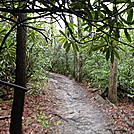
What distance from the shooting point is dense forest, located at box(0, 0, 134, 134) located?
3.44ft

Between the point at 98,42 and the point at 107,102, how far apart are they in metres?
6.68

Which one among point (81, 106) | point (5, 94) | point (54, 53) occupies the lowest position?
point (81, 106)

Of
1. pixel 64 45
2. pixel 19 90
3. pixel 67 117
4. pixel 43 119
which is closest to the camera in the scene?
pixel 64 45

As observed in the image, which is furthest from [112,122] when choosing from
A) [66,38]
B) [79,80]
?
[79,80]

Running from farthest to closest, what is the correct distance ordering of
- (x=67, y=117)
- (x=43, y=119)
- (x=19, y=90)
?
1. (x=67, y=117)
2. (x=43, y=119)
3. (x=19, y=90)

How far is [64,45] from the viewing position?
5.33ft

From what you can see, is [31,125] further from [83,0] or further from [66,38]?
[83,0]

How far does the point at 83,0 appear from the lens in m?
1.08

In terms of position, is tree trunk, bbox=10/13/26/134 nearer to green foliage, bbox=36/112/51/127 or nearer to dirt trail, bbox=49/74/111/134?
dirt trail, bbox=49/74/111/134

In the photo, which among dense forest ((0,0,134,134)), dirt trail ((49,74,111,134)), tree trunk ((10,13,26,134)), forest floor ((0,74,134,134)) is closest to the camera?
dense forest ((0,0,134,134))

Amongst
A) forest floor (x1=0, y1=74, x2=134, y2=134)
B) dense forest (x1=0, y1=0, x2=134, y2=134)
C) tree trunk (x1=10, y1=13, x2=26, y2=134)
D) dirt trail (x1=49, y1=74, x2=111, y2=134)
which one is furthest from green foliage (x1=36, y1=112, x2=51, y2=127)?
tree trunk (x1=10, y1=13, x2=26, y2=134)

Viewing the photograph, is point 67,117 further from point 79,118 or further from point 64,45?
point 64,45

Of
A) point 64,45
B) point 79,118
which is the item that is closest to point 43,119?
point 79,118

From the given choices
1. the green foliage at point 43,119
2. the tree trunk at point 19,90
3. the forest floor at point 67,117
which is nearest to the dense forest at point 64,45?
the tree trunk at point 19,90
